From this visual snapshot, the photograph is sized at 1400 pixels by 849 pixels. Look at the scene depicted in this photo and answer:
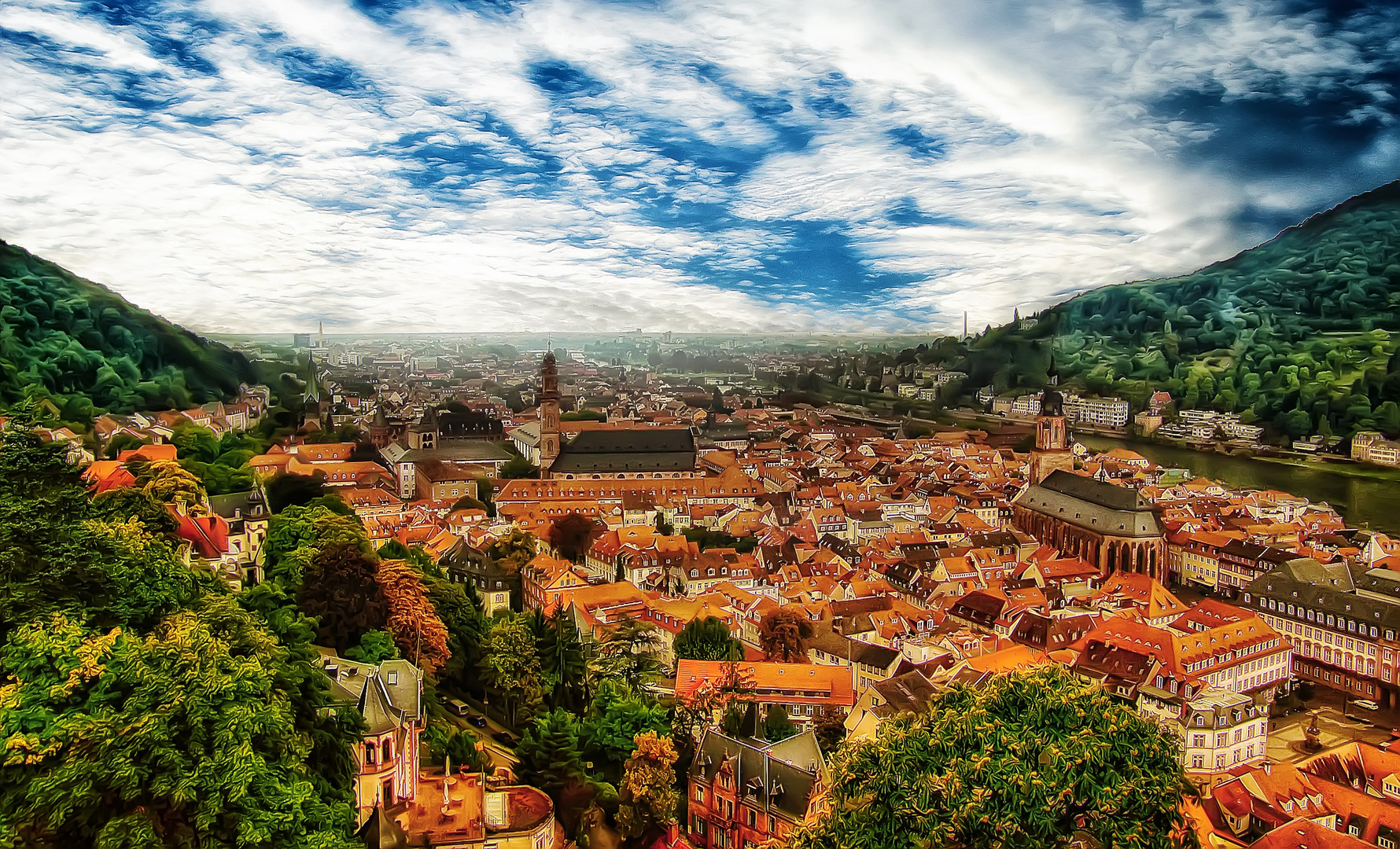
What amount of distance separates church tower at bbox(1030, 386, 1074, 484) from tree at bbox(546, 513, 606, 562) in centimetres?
1926

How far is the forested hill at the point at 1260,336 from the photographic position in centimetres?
4875

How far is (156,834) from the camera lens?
4.82 meters

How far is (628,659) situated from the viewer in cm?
1435

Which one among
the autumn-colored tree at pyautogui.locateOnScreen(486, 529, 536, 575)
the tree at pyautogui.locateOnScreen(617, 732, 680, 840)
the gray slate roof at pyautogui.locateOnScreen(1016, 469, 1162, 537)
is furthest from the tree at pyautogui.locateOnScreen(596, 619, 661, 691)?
the gray slate roof at pyautogui.locateOnScreen(1016, 469, 1162, 537)

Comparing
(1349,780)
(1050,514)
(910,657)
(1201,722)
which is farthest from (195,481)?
(1050,514)

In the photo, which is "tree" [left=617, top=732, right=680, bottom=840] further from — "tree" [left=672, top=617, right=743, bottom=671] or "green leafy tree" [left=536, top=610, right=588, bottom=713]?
"tree" [left=672, top=617, right=743, bottom=671]

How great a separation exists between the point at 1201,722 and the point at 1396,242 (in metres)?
60.5

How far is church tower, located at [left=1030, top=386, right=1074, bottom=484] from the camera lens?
39031mm

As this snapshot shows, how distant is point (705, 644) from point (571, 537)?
11271 millimetres

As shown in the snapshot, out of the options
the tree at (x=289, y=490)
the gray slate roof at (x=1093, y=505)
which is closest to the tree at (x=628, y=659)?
the tree at (x=289, y=490)

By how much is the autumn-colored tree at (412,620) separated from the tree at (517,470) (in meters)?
25.6

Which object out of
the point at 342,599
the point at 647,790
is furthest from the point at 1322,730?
the point at 342,599

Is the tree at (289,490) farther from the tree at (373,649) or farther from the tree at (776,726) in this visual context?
the tree at (776,726)

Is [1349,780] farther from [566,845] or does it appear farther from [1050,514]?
[1050,514]
